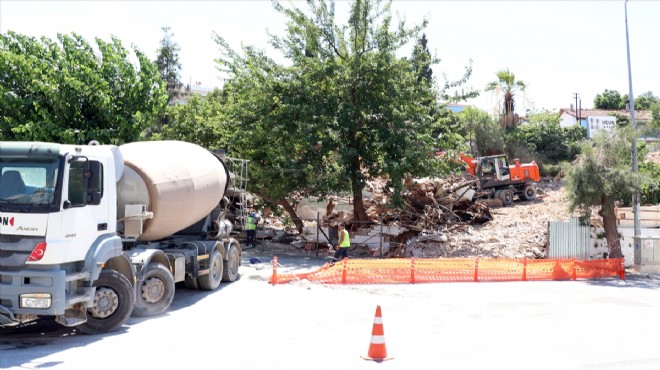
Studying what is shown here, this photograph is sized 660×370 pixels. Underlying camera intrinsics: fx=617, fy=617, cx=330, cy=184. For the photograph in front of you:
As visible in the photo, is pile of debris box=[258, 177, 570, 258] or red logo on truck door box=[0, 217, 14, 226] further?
pile of debris box=[258, 177, 570, 258]

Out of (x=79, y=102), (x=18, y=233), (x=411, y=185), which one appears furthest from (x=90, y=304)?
(x=411, y=185)

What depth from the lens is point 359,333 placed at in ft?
35.4

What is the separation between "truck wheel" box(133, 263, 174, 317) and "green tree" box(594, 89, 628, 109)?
80817 millimetres

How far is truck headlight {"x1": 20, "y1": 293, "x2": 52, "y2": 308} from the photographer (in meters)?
9.04

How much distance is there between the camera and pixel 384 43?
23.0 meters

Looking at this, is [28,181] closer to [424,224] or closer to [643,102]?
[424,224]

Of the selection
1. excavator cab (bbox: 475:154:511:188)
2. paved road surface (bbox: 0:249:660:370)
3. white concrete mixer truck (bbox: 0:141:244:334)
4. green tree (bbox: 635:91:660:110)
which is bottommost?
paved road surface (bbox: 0:249:660:370)

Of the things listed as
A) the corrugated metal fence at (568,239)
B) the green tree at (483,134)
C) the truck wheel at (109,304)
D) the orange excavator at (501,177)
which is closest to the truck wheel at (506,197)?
the orange excavator at (501,177)

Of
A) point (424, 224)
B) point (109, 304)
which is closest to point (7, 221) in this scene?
point (109, 304)

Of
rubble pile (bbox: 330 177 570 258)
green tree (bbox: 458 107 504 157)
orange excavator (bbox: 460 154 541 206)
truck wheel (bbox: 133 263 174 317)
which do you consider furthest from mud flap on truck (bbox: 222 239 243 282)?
green tree (bbox: 458 107 504 157)

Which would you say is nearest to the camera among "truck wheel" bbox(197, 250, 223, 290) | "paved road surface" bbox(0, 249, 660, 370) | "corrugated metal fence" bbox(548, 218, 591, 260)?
"paved road surface" bbox(0, 249, 660, 370)

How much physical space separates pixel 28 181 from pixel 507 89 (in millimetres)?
48524

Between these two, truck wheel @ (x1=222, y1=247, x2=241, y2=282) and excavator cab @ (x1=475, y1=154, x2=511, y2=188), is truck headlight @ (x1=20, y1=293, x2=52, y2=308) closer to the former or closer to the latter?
truck wheel @ (x1=222, y1=247, x2=241, y2=282)

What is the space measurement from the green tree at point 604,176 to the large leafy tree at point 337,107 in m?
5.12
